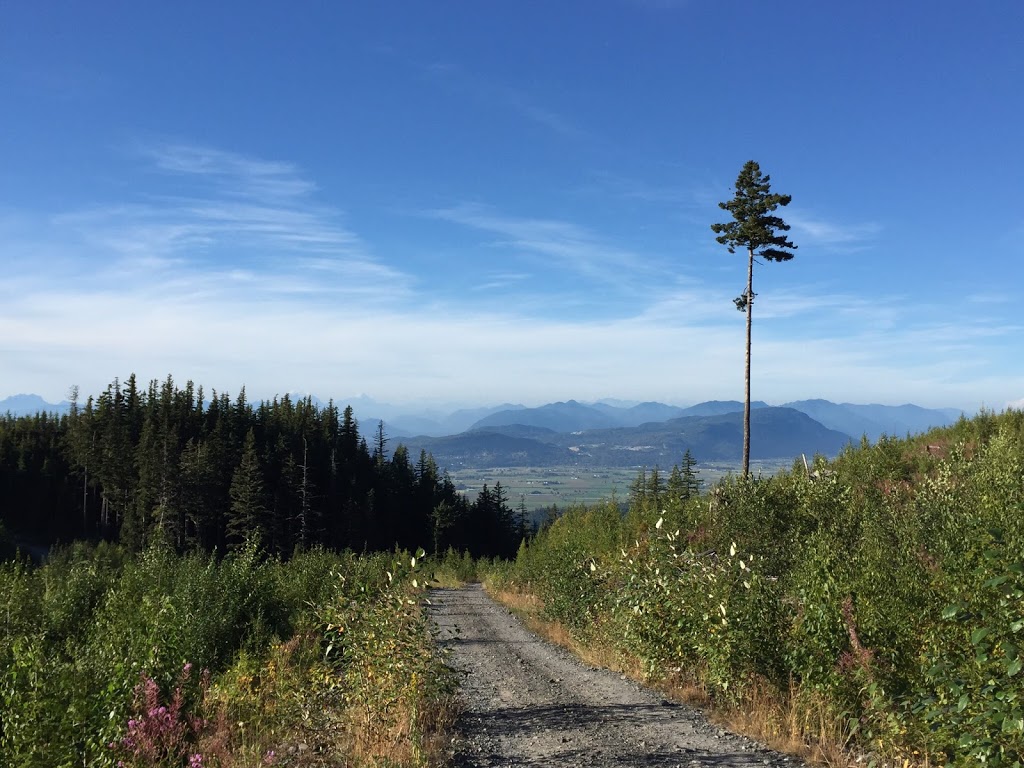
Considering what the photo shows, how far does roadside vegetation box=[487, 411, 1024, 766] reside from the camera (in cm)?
571

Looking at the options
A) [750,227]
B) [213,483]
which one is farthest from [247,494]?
[750,227]

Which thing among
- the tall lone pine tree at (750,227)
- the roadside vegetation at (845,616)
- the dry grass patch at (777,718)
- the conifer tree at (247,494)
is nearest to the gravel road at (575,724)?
the dry grass patch at (777,718)

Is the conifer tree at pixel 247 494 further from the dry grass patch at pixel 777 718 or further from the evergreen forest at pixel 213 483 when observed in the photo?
the dry grass patch at pixel 777 718

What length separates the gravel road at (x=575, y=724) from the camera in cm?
837

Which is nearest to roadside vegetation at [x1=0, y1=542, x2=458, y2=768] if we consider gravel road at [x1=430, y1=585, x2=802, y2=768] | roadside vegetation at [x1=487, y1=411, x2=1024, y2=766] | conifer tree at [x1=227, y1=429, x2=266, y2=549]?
gravel road at [x1=430, y1=585, x2=802, y2=768]

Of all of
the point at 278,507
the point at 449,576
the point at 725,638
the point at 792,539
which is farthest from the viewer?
the point at 278,507

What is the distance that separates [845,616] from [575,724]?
14.4 feet

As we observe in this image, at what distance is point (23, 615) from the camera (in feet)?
50.4

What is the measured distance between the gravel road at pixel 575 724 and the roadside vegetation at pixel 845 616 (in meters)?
0.75

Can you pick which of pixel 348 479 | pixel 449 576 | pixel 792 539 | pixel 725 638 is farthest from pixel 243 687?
pixel 348 479

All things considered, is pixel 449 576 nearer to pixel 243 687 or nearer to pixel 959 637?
pixel 243 687

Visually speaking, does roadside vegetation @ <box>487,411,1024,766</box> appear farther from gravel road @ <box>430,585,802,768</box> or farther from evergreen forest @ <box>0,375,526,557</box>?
evergreen forest @ <box>0,375,526,557</box>

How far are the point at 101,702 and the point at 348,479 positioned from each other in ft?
304

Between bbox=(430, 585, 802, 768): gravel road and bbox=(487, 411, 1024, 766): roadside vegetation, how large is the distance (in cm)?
75
